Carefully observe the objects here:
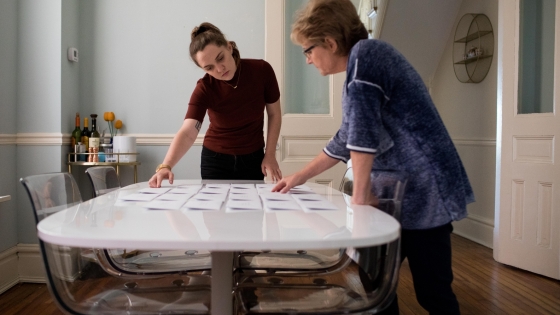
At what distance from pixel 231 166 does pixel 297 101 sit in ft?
4.47

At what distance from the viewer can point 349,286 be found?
4.08ft

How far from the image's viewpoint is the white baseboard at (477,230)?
411 cm

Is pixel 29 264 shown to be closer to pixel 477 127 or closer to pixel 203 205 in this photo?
pixel 203 205

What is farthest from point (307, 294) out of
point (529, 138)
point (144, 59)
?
point (144, 59)

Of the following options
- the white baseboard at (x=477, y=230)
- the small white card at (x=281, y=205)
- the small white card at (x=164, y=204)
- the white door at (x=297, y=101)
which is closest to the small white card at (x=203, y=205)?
the small white card at (x=164, y=204)

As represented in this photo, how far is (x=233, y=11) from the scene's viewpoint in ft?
12.0

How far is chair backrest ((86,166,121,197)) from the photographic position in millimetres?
1557

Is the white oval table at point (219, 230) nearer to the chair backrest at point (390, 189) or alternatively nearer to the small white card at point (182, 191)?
the chair backrest at point (390, 189)

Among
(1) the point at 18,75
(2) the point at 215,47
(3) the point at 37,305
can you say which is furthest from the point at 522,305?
(1) the point at 18,75

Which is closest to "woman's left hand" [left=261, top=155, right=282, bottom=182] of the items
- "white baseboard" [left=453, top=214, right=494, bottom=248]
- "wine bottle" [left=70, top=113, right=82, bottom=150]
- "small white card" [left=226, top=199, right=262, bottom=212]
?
"small white card" [left=226, top=199, right=262, bottom=212]

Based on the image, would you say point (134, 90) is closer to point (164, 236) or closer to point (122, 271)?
point (122, 271)

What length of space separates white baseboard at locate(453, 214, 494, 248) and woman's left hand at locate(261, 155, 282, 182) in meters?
2.66

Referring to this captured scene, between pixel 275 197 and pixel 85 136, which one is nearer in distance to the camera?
pixel 275 197

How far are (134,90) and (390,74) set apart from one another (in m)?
2.84
